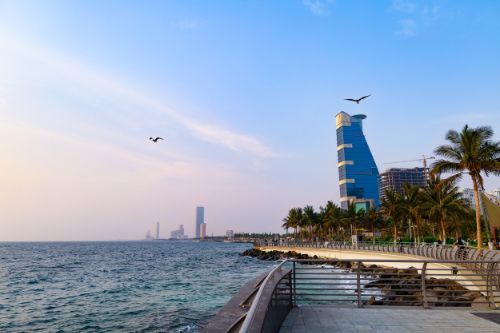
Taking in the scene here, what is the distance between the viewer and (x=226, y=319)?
25.5ft

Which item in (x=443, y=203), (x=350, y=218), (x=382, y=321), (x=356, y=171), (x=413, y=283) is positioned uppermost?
(x=356, y=171)

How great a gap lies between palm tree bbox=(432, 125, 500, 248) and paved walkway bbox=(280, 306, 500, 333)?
25396 millimetres

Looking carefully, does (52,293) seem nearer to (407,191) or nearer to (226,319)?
(226,319)

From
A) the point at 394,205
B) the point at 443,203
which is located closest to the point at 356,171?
the point at 394,205

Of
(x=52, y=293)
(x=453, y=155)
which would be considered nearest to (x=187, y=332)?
(x=52, y=293)

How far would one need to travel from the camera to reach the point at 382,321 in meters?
6.97

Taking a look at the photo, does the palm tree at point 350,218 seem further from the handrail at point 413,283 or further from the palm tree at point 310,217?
the handrail at point 413,283

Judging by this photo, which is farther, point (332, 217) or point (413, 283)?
point (332, 217)

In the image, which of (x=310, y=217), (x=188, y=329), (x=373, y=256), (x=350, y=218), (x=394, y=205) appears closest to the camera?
(x=188, y=329)

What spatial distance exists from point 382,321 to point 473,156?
90.4 ft

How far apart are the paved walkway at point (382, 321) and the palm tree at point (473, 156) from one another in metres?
25.4

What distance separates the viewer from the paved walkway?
641cm

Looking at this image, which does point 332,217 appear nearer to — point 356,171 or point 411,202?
point 411,202

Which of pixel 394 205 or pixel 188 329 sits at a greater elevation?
pixel 394 205
